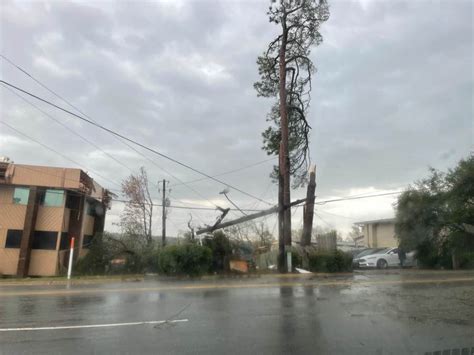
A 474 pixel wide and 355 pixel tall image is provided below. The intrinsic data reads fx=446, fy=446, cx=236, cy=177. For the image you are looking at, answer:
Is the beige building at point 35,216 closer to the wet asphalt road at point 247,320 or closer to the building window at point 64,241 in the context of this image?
the building window at point 64,241

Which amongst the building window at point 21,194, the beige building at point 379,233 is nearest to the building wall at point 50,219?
the building window at point 21,194

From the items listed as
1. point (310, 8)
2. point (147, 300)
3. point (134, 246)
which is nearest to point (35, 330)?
point (147, 300)

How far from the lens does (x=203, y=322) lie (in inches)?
353

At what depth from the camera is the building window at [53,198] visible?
1206 inches

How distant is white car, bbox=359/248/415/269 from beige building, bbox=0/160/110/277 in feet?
66.6

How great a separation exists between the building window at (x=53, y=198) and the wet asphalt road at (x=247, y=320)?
665 inches

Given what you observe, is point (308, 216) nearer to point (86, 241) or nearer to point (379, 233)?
point (86, 241)

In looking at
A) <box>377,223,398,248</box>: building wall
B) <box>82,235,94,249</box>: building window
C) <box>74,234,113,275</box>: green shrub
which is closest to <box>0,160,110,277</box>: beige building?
<box>82,235,94,249</box>: building window

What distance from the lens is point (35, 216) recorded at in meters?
30.0

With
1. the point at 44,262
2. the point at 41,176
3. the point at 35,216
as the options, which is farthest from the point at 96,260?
the point at 41,176

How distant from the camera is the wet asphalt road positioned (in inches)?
277

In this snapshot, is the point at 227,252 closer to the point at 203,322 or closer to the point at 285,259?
the point at 285,259

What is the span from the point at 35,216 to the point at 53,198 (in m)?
1.66

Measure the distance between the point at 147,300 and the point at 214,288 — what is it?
3604 millimetres
